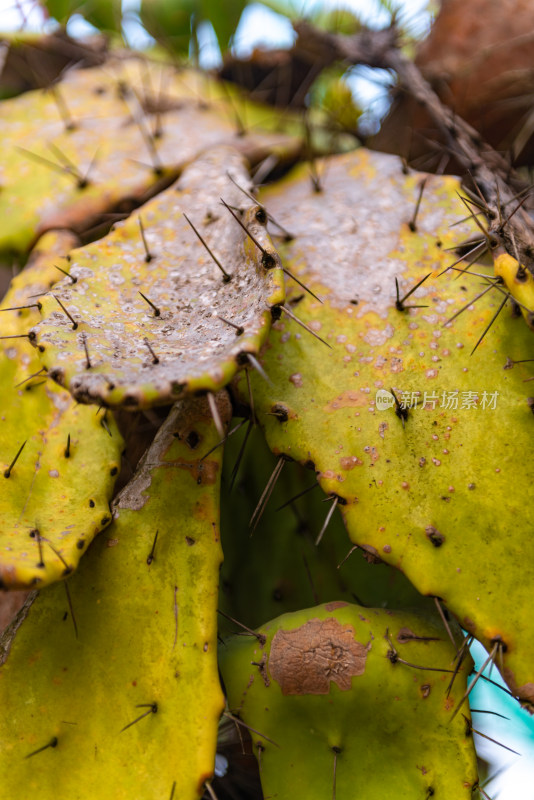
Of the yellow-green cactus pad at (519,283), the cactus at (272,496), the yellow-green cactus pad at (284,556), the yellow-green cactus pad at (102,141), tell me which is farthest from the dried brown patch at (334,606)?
the yellow-green cactus pad at (102,141)

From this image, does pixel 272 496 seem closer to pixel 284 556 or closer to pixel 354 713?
pixel 284 556

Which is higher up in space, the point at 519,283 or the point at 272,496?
the point at 519,283

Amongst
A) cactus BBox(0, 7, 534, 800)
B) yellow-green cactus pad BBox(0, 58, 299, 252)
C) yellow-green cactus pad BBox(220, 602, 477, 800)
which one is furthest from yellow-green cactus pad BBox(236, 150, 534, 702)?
yellow-green cactus pad BBox(0, 58, 299, 252)

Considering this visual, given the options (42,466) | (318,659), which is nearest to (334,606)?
(318,659)

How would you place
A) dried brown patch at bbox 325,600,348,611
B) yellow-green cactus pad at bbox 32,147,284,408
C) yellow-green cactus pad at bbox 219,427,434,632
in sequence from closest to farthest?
yellow-green cactus pad at bbox 32,147,284,408
dried brown patch at bbox 325,600,348,611
yellow-green cactus pad at bbox 219,427,434,632

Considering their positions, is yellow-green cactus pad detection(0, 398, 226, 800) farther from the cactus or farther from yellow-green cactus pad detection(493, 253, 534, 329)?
yellow-green cactus pad detection(493, 253, 534, 329)

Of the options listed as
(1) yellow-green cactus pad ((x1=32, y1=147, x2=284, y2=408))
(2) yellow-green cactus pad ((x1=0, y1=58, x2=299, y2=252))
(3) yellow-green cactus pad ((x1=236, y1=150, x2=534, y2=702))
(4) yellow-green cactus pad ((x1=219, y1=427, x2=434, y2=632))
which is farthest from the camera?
(2) yellow-green cactus pad ((x1=0, y1=58, x2=299, y2=252))

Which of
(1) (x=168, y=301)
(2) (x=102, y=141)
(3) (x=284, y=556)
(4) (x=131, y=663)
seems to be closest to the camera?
(4) (x=131, y=663)
